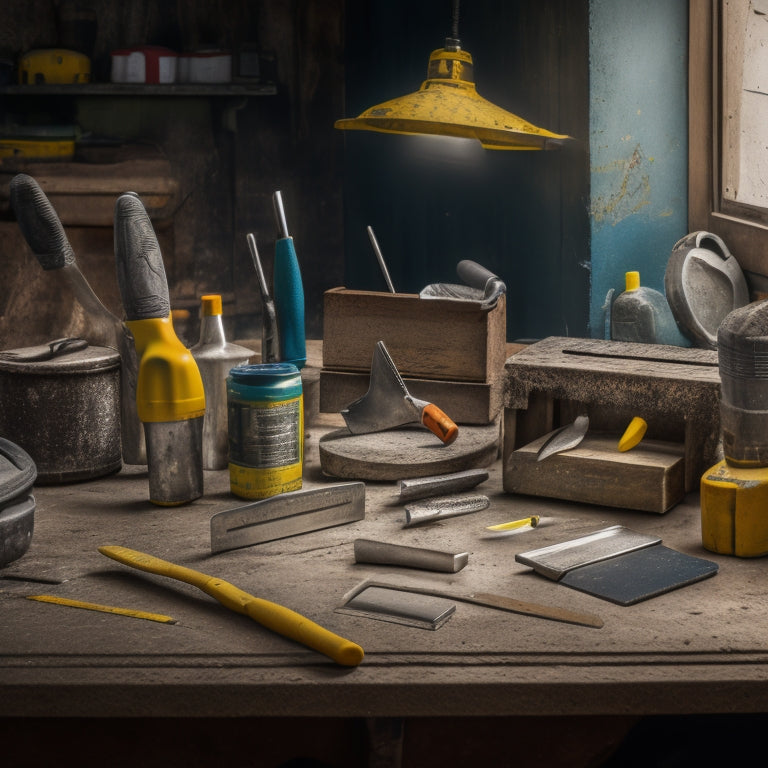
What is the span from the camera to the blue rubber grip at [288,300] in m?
1.60

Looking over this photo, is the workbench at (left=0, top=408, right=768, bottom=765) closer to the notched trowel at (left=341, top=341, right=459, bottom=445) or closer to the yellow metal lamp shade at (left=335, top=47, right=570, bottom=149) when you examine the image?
the notched trowel at (left=341, top=341, right=459, bottom=445)

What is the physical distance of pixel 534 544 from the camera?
1.16 metres

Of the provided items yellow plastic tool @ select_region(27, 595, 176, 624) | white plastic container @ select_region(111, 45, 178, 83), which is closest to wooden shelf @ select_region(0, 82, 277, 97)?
white plastic container @ select_region(111, 45, 178, 83)

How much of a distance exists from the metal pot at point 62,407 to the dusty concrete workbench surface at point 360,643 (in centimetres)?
28

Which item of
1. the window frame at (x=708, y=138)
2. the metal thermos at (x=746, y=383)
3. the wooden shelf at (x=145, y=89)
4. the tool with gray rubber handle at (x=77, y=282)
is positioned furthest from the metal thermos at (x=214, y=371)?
the wooden shelf at (x=145, y=89)

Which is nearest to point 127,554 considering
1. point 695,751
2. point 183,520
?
point 183,520

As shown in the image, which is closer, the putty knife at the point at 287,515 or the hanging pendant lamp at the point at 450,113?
the putty knife at the point at 287,515

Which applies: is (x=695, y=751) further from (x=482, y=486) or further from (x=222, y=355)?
(x=222, y=355)

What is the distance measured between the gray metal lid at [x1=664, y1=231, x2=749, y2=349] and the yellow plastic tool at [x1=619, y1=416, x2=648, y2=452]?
0.43 metres

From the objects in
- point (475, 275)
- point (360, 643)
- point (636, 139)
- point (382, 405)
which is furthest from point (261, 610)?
point (636, 139)

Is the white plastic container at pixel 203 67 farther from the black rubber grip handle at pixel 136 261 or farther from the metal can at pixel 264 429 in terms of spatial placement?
the metal can at pixel 264 429

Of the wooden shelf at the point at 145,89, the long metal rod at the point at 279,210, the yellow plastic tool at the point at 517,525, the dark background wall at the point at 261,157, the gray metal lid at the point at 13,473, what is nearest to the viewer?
the gray metal lid at the point at 13,473

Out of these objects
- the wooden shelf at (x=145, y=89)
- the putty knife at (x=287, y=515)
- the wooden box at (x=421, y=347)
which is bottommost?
the putty knife at (x=287, y=515)

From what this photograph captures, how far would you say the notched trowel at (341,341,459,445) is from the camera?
1.51 meters
